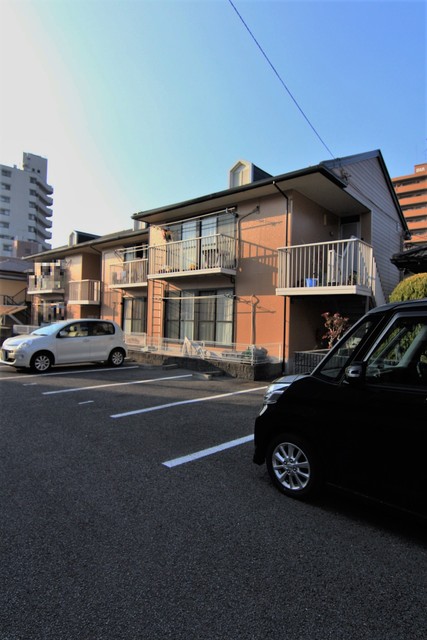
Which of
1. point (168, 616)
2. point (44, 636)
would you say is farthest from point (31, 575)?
point (168, 616)

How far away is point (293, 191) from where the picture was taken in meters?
10.9

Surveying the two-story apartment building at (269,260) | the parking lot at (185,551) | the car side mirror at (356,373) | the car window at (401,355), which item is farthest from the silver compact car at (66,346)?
the car window at (401,355)

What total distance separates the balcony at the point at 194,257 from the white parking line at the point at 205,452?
24.0 feet

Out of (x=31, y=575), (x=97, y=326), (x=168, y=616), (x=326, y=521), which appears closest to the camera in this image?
(x=168, y=616)

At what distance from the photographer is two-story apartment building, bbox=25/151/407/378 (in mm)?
10336

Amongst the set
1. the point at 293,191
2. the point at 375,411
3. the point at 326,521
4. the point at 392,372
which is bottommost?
the point at 326,521

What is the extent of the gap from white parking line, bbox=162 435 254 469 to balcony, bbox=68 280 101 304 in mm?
15519

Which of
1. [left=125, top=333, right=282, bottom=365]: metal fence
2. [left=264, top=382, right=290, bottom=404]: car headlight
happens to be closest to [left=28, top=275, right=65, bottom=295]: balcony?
[left=125, top=333, right=282, bottom=365]: metal fence

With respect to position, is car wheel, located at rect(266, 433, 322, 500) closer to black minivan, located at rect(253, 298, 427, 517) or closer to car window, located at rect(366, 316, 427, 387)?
black minivan, located at rect(253, 298, 427, 517)

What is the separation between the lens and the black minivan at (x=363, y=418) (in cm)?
260

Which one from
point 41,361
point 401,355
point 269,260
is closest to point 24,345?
point 41,361

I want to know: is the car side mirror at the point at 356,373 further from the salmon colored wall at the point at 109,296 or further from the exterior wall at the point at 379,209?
the salmon colored wall at the point at 109,296

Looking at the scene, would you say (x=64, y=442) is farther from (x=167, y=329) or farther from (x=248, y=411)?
(x=167, y=329)

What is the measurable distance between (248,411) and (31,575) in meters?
4.63
